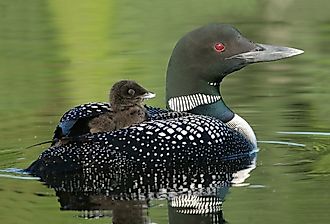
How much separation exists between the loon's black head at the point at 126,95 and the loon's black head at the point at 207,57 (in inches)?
26.4

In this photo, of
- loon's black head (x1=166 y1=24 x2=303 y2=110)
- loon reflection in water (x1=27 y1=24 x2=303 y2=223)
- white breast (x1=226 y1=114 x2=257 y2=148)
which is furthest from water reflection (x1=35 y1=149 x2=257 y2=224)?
loon's black head (x1=166 y1=24 x2=303 y2=110)

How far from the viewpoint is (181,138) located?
294 inches

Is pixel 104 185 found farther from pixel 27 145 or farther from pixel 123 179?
pixel 27 145

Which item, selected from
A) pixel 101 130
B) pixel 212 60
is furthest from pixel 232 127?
pixel 101 130

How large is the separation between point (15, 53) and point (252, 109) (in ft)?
15.5

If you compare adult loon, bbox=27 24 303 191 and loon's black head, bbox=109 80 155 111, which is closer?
adult loon, bbox=27 24 303 191

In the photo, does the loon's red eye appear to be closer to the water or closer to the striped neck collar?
the striped neck collar

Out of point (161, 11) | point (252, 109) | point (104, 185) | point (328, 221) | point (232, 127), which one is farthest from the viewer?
point (161, 11)

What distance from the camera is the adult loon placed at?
7234 millimetres

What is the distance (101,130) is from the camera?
24.4ft

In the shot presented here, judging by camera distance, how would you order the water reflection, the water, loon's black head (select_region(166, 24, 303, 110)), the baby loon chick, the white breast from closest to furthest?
the water reflection → the water → the baby loon chick → the white breast → loon's black head (select_region(166, 24, 303, 110))

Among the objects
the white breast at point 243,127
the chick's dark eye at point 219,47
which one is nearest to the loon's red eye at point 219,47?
the chick's dark eye at point 219,47

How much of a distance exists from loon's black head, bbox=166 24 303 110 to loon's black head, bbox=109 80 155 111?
67cm

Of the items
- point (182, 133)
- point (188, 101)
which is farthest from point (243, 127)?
point (182, 133)
